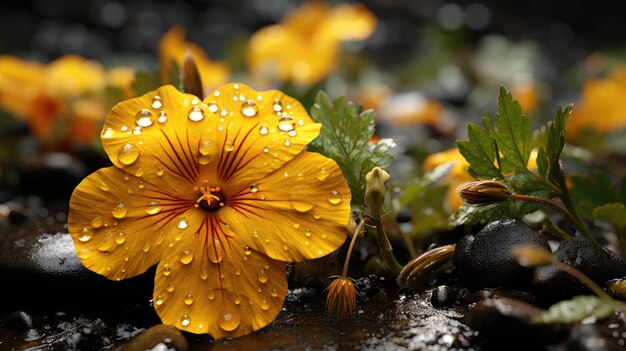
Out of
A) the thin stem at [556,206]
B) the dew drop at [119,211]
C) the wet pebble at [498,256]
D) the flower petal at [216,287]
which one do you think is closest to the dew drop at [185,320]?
the flower petal at [216,287]

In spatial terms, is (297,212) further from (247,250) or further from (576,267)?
(576,267)

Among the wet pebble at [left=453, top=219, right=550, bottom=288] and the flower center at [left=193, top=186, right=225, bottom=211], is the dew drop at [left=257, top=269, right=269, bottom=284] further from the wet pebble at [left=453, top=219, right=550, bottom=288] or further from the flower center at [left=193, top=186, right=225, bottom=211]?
the wet pebble at [left=453, top=219, right=550, bottom=288]

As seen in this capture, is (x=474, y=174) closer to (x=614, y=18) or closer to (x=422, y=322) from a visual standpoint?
(x=422, y=322)


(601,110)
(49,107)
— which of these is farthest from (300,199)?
(601,110)

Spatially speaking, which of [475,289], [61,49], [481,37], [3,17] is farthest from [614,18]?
[475,289]

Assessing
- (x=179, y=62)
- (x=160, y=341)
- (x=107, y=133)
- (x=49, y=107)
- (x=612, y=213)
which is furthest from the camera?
(x=179, y=62)

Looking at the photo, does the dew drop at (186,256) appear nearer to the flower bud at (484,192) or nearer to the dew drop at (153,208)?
the dew drop at (153,208)
